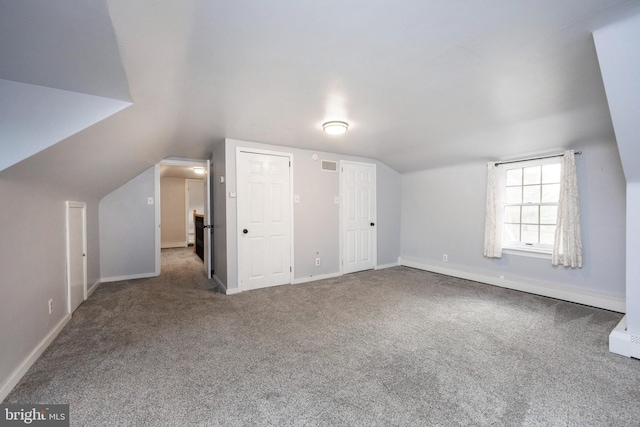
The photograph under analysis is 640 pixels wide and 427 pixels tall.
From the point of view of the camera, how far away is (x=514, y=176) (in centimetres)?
409

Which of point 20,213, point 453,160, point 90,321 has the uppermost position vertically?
point 453,160

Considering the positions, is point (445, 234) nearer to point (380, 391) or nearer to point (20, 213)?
point (380, 391)

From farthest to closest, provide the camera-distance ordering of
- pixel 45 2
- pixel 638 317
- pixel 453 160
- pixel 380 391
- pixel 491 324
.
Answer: pixel 453 160
pixel 491 324
pixel 638 317
pixel 380 391
pixel 45 2

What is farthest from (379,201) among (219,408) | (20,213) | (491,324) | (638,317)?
(20,213)

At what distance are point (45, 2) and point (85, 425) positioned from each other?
2085 mm

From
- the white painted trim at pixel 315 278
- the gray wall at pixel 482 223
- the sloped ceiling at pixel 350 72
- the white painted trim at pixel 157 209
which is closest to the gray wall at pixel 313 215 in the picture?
the white painted trim at pixel 315 278

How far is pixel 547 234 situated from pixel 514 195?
0.71m

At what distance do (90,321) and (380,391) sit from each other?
3.05 meters

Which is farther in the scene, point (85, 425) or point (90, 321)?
point (90, 321)

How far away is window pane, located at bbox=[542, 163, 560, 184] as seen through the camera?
11.9 ft

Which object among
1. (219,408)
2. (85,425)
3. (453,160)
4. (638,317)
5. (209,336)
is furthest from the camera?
(453,160)

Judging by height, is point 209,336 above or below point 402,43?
below

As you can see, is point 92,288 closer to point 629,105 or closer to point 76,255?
point 76,255

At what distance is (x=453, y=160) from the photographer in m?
4.41
